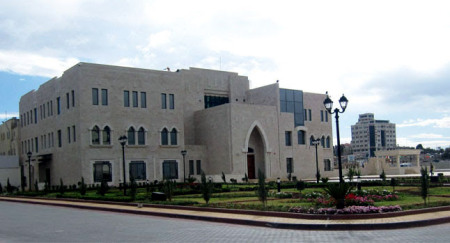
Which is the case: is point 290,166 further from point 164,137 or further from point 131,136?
point 131,136

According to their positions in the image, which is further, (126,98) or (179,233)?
(126,98)

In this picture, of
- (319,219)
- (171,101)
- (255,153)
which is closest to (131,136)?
(171,101)

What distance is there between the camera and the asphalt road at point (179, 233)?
40.9ft

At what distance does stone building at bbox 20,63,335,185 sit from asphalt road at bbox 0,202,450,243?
2980 centimetres

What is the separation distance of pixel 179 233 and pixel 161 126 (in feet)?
124

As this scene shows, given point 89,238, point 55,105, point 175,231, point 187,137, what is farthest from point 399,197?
point 55,105

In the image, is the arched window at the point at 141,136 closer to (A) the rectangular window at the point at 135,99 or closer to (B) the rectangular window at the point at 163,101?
(A) the rectangular window at the point at 135,99

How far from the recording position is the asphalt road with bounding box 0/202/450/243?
1245cm

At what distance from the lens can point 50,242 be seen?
42.3 ft

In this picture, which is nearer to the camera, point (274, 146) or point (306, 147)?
point (274, 146)

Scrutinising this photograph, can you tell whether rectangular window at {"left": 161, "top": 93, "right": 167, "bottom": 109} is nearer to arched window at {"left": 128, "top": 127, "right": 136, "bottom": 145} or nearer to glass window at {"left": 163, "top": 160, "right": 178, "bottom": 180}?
arched window at {"left": 128, "top": 127, "right": 136, "bottom": 145}

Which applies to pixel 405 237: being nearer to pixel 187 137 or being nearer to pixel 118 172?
pixel 118 172

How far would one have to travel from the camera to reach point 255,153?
184ft

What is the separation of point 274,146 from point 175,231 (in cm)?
4230
